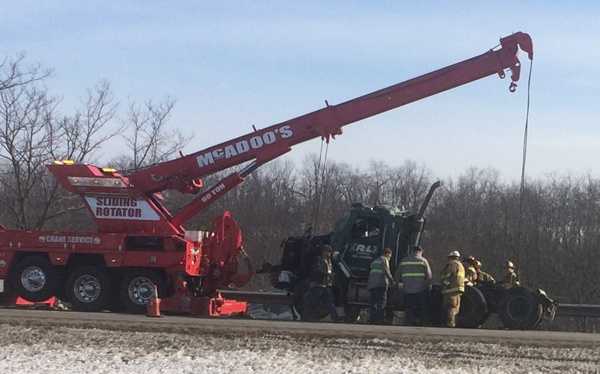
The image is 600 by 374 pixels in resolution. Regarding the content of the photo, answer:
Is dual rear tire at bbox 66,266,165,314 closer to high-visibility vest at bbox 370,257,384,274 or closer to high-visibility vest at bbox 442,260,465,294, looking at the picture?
high-visibility vest at bbox 370,257,384,274

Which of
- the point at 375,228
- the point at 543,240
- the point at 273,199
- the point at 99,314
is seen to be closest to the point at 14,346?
the point at 99,314

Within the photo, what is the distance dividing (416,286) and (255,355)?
5551 millimetres

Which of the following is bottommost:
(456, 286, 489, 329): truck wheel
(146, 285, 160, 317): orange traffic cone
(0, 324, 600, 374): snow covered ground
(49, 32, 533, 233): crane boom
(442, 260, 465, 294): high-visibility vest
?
(0, 324, 600, 374): snow covered ground

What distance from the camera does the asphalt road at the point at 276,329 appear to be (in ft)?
46.9

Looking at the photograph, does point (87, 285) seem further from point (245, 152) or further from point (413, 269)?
point (413, 269)

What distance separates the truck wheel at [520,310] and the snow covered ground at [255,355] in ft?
10.4

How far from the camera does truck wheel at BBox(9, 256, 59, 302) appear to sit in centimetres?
1845

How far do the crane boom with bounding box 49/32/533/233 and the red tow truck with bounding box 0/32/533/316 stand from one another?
21 mm

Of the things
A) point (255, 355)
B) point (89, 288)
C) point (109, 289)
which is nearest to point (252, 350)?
point (255, 355)

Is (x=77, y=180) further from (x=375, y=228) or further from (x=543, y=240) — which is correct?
(x=543, y=240)

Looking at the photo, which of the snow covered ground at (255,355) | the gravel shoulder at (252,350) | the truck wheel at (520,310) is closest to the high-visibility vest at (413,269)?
the truck wheel at (520,310)

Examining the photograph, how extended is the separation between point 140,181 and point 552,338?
888cm

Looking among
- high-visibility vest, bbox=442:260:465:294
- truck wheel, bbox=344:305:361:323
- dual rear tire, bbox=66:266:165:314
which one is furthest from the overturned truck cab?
dual rear tire, bbox=66:266:165:314

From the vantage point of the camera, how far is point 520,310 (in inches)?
667
